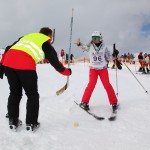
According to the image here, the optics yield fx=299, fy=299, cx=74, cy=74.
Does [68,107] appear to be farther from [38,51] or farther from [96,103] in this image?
[38,51]

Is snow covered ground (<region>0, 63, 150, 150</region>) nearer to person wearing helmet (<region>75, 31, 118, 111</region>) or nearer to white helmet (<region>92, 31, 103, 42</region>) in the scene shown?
person wearing helmet (<region>75, 31, 118, 111</region>)

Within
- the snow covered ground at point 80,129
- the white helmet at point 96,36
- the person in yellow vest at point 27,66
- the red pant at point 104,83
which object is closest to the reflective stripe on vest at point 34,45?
the person in yellow vest at point 27,66

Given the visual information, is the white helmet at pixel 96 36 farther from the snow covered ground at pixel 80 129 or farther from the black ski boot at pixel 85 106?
the snow covered ground at pixel 80 129

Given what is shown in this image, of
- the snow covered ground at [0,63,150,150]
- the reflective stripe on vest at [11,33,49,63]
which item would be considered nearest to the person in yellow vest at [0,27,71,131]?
the reflective stripe on vest at [11,33,49,63]

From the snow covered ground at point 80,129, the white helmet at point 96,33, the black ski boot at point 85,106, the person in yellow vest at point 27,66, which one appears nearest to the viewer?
the snow covered ground at point 80,129

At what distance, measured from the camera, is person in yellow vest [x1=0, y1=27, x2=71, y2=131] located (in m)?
4.53

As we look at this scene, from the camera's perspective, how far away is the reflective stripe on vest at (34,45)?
4.55 meters

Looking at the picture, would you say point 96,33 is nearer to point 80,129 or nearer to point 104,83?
point 104,83

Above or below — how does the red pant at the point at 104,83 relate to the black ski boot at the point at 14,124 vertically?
above

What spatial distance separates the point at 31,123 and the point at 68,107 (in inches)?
84.6

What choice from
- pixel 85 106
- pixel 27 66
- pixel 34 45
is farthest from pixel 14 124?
pixel 85 106

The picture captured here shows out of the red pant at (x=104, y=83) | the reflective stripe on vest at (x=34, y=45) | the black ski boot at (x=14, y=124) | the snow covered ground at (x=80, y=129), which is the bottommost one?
the snow covered ground at (x=80, y=129)

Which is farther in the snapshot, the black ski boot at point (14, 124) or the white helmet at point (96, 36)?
the white helmet at point (96, 36)

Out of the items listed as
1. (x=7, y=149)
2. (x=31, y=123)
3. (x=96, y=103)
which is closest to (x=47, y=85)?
(x=96, y=103)
